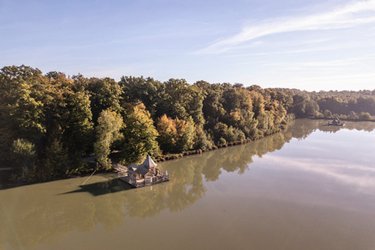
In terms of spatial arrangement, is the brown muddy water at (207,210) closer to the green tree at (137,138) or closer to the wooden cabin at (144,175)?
the wooden cabin at (144,175)

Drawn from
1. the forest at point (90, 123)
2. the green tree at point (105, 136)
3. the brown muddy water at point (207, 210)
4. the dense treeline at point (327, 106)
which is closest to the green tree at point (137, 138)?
the forest at point (90, 123)

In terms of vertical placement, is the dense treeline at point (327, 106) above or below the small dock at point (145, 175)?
above

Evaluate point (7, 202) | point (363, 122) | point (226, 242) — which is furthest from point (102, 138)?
point (363, 122)

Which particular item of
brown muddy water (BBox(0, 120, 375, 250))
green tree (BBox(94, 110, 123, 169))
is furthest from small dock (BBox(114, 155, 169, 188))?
green tree (BBox(94, 110, 123, 169))

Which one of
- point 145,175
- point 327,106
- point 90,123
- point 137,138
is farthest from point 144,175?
point 327,106

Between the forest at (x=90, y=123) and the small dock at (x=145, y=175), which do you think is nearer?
the small dock at (x=145, y=175)

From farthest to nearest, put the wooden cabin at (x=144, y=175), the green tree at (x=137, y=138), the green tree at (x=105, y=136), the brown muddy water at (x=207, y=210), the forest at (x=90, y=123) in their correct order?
the green tree at (x=137, y=138) → the green tree at (x=105, y=136) → the forest at (x=90, y=123) → the wooden cabin at (x=144, y=175) → the brown muddy water at (x=207, y=210)
